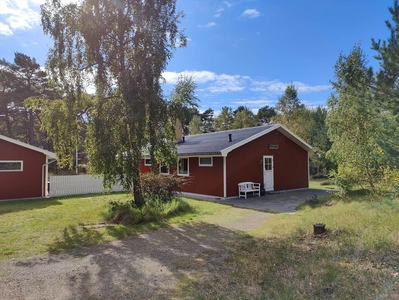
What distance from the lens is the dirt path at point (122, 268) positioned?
3.66 meters

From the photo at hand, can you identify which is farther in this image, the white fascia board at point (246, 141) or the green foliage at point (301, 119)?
the green foliage at point (301, 119)

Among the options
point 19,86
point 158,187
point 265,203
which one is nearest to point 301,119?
point 265,203

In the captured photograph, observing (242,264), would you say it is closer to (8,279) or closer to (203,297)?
(203,297)

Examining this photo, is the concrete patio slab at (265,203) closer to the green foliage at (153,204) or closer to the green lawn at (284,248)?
the green lawn at (284,248)

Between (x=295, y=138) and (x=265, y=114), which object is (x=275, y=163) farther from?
(x=265, y=114)

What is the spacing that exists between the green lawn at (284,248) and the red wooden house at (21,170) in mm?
4757

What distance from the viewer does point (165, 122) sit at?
8586 millimetres

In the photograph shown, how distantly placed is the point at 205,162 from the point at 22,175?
30.8ft

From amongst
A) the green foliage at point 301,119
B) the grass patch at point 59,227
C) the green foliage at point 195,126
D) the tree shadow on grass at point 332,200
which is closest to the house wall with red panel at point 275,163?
the grass patch at point 59,227

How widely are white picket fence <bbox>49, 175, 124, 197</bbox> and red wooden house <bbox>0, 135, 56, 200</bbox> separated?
26.1 inches

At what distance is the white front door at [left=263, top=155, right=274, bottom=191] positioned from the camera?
14645 mm

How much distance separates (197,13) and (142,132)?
5534 millimetres

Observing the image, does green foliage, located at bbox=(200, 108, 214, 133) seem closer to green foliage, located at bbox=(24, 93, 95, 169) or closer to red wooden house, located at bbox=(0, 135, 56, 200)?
red wooden house, located at bbox=(0, 135, 56, 200)

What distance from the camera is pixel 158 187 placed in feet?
32.1
